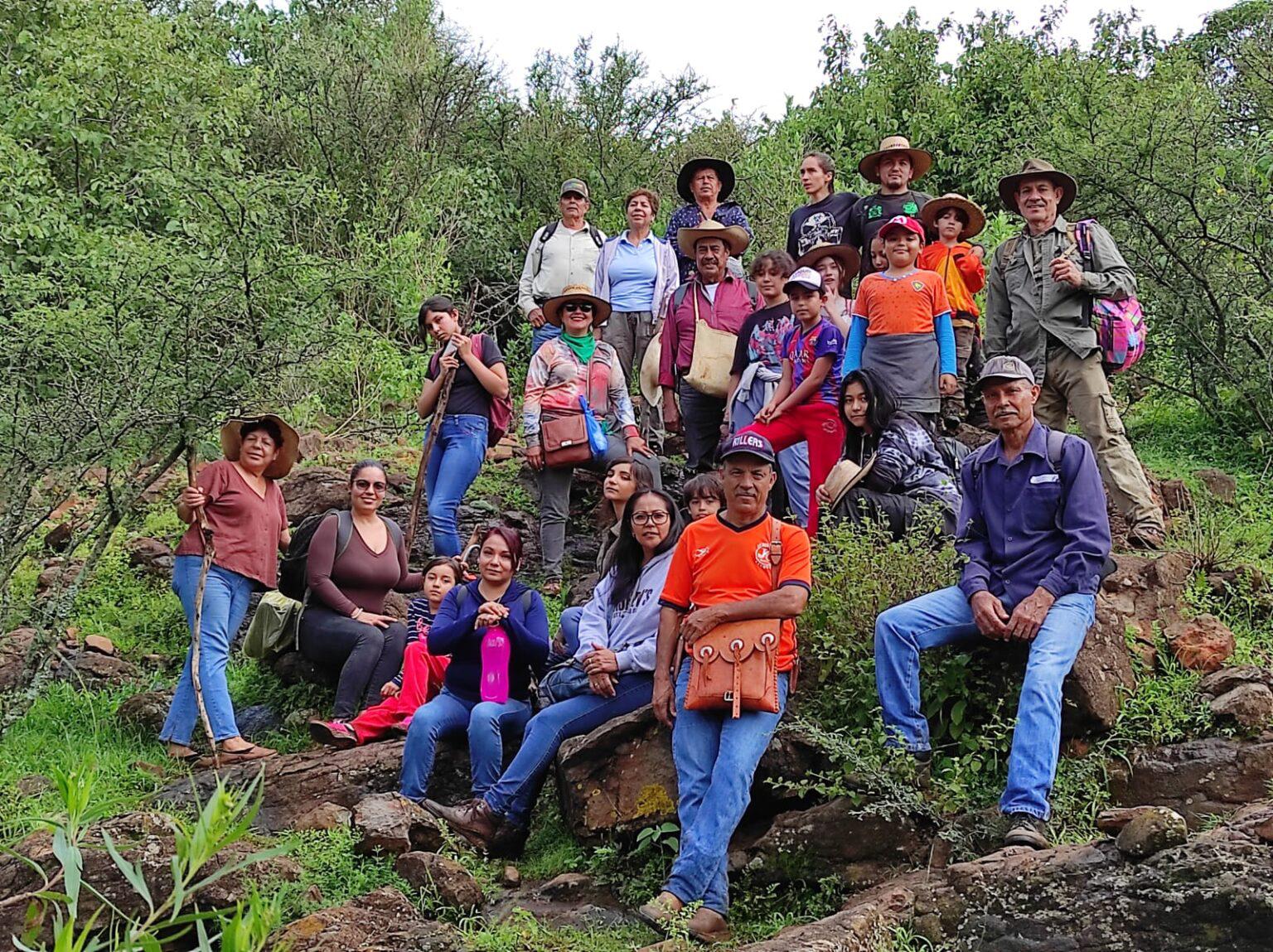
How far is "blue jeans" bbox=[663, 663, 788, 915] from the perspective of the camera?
540 centimetres

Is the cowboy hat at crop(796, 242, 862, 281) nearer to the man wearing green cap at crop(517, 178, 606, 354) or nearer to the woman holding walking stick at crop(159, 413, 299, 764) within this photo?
the man wearing green cap at crop(517, 178, 606, 354)

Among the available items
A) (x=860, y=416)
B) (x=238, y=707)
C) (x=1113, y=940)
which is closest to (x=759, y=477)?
(x=860, y=416)

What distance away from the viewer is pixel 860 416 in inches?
299

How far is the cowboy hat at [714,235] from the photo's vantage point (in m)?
9.84

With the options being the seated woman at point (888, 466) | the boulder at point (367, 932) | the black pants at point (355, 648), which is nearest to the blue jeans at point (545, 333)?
the black pants at point (355, 648)

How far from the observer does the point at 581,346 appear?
9.48m

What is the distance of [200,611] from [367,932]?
2.68 meters

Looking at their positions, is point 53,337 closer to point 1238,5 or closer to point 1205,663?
point 1205,663

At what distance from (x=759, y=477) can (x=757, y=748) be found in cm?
124

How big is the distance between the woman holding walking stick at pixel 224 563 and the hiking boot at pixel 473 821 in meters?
1.56

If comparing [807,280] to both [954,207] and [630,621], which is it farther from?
[630,621]

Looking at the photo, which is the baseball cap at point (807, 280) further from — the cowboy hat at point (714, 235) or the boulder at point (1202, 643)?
the boulder at point (1202, 643)

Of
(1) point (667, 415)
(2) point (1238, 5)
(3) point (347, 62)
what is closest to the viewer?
(1) point (667, 415)

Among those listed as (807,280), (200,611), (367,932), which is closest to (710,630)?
(367,932)
